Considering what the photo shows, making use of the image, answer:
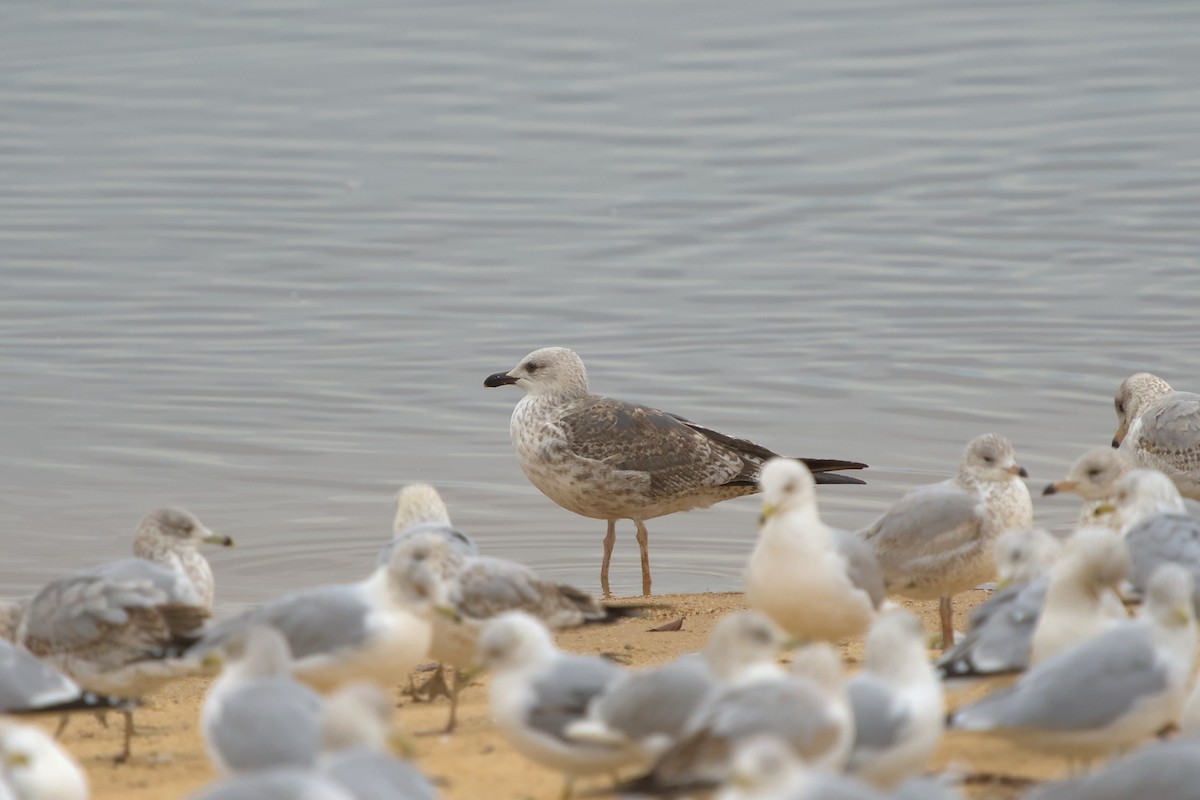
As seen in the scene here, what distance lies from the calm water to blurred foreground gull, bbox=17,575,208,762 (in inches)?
150

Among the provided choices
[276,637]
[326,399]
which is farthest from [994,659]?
[326,399]

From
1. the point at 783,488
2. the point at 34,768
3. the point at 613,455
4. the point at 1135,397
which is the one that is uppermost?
the point at 783,488

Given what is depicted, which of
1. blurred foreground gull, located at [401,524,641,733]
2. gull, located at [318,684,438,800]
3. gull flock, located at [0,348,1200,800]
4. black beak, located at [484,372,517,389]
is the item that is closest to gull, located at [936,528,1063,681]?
gull flock, located at [0,348,1200,800]

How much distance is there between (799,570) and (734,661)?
157 centimetres

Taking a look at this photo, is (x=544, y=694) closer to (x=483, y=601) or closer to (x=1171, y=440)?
(x=483, y=601)

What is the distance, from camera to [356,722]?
4.67 meters

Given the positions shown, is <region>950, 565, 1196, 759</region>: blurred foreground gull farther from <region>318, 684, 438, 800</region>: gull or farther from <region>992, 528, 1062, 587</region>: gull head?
<region>318, 684, 438, 800</region>: gull

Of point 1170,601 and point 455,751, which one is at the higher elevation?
point 1170,601

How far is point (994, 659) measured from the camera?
19.6 ft

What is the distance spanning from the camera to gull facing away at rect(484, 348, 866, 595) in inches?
423

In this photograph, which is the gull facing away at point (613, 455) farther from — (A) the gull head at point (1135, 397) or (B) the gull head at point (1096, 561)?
(B) the gull head at point (1096, 561)

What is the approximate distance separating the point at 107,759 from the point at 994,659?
2985 mm

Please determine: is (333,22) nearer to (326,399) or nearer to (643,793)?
(326,399)

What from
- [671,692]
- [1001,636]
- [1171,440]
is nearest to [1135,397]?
[1171,440]
